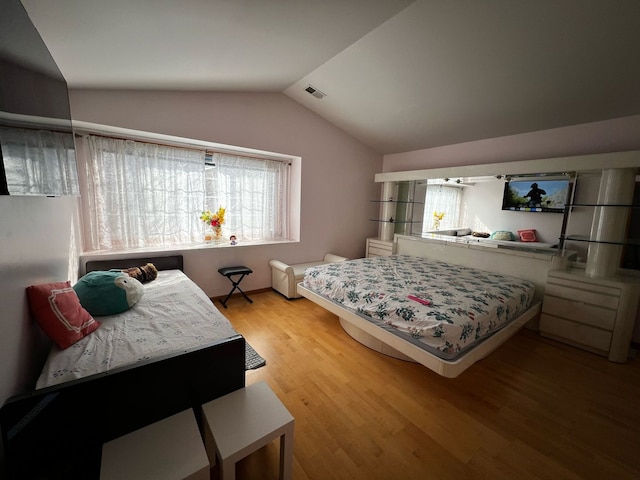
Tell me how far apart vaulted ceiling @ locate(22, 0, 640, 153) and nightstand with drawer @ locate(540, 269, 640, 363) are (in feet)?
5.71

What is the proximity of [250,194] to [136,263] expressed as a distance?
1.77m

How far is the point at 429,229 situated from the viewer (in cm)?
430

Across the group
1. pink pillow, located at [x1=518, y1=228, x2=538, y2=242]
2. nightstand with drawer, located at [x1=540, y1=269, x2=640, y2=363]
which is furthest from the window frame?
nightstand with drawer, located at [x1=540, y1=269, x2=640, y2=363]

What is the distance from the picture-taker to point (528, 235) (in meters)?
3.28

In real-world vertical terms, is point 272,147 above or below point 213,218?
above

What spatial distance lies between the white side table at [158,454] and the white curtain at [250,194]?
3.04 meters

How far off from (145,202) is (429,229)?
13.8 ft

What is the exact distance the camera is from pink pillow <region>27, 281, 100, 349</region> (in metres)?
1.43

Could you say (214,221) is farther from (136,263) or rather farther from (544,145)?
(544,145)

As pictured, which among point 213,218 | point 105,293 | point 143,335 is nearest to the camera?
point 143,335

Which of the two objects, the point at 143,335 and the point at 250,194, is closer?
the point at 143,335

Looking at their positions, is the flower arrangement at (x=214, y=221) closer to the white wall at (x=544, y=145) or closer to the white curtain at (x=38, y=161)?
the white curtain at (x=38, y=161)

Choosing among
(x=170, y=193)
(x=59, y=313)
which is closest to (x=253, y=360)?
(x=59, y=313)

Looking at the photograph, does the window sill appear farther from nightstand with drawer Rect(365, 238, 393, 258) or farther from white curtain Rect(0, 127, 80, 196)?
nightstand with drawer Rect(365, 238, 393, 258)
